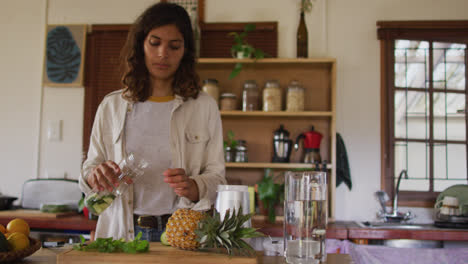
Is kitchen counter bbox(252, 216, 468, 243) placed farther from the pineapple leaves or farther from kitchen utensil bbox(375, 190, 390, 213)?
the pineapple leaves

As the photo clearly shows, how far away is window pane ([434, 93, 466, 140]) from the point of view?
332cm

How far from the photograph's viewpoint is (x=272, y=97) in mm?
3203

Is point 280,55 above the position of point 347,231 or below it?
above

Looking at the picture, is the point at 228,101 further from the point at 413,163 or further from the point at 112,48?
Answer: the point at 413,163

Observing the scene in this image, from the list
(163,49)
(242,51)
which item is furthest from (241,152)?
(163,49)

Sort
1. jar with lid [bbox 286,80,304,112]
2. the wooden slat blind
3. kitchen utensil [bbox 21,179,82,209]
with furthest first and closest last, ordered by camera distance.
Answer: the wooden slat blind, kitchen utensil [bbox 21,179,82,209], jar with lid [bbox 286,80,304,112]

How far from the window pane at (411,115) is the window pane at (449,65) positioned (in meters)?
0.18

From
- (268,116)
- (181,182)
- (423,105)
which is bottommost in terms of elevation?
(181,182)

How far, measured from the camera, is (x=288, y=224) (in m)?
1.11

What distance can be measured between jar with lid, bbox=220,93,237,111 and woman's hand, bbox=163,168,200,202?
186 cm

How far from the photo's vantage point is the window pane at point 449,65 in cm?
336

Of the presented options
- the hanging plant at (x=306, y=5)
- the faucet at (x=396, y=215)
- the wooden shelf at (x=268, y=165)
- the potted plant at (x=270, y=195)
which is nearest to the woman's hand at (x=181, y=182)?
the potted plant at (x=270, y=195)

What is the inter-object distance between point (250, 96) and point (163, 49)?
1.76m

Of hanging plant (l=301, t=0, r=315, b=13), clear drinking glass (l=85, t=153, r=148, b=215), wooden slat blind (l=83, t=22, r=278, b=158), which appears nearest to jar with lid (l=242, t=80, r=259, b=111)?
wooden slat blind (l=83, t=22, r=278, b=158)
